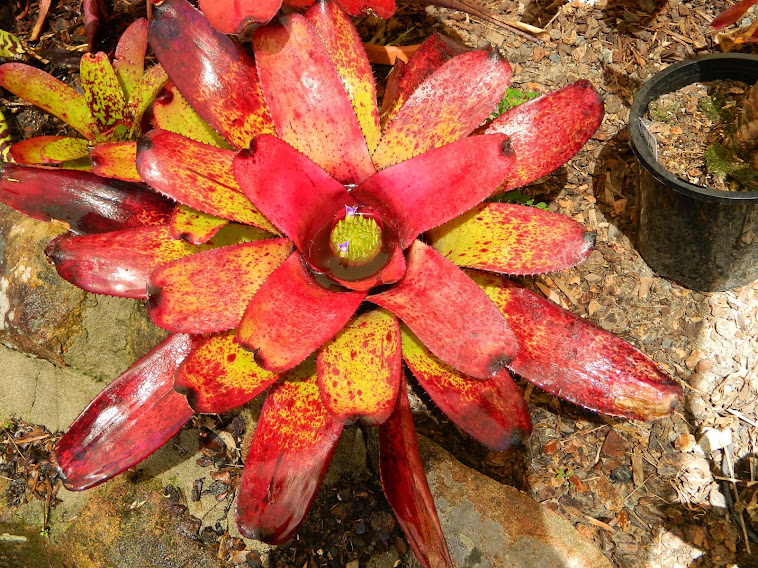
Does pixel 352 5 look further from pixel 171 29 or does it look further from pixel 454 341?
pixel 454 341

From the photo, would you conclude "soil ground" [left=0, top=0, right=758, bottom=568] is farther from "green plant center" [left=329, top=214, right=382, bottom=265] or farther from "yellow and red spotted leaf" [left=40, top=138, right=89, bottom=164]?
"green plant center" [left=329, top=214, right=382, bottom=265]

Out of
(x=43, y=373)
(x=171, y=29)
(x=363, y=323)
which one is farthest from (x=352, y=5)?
(x=43, y=373)

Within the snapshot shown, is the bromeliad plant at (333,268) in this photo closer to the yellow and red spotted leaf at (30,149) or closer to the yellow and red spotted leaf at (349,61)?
the yellow and red spotted leaf at (349,61)

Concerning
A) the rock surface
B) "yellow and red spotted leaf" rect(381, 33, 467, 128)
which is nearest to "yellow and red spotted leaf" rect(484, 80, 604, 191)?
"yellow and red spotted leaf" rect(381, 33, 467, 128)

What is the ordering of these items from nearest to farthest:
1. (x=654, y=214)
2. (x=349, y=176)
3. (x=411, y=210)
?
(x=411, y=210) → (x=349, y=176) → (x=654, y=214)

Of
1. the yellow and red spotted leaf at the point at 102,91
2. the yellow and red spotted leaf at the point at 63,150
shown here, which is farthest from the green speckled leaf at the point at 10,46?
the yellow and red spotted leaf at the point at 63,150
